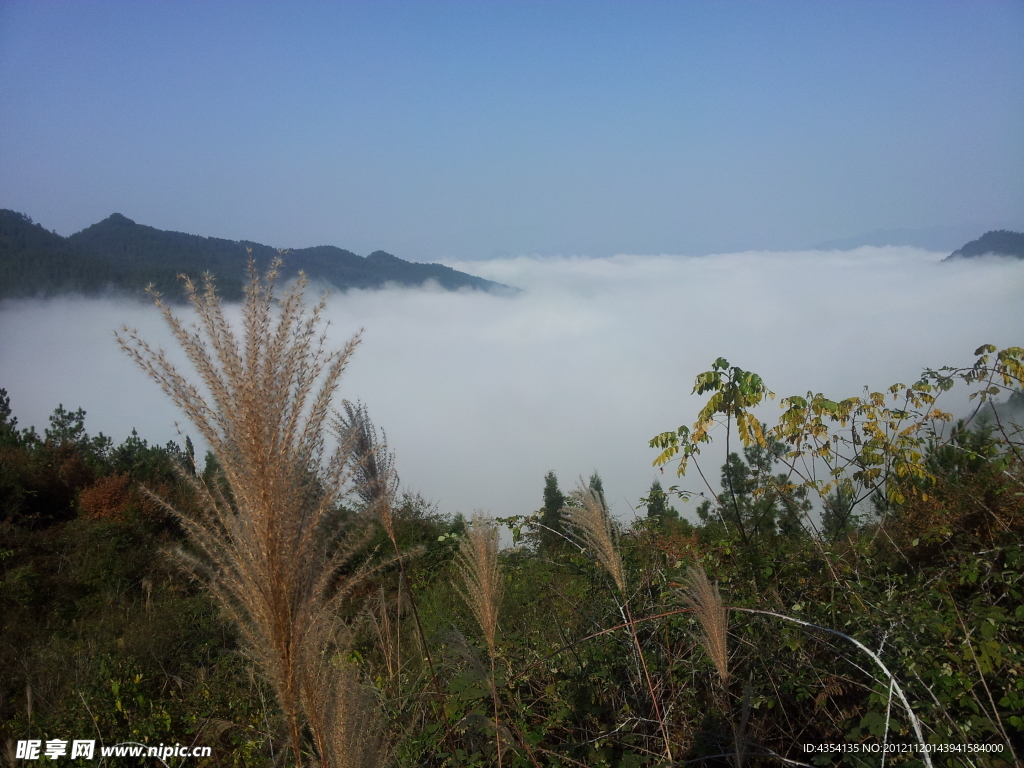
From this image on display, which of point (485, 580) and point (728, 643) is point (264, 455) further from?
point (728, 643)

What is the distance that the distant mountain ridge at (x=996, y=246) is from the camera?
30.7 ft

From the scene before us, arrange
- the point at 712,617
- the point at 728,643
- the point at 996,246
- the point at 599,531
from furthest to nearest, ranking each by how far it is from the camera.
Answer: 1. the point at 996,246
2. the point at 728,643
3. the point at 599,531
4. the point at 712,617

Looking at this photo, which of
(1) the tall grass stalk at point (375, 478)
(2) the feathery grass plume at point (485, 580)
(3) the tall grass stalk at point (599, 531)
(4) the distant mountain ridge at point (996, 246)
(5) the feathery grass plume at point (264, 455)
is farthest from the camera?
(4) the distant mountain ridge at point (996, 246)

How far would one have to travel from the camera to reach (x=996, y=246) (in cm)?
1020

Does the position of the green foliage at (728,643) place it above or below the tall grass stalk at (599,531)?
below

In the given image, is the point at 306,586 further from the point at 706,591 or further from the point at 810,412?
the point at 810,412

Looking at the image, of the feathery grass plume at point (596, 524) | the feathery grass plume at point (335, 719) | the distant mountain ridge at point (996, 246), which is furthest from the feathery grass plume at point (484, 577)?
the distant mountain ridge at point (996, 246)

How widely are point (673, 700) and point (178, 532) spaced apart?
414 inches

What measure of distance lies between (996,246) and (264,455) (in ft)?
39.8

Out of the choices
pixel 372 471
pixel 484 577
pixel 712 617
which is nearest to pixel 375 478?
pixel 372 471

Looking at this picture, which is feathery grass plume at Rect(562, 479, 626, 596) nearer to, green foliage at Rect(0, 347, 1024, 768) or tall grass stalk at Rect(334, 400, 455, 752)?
green foliage at Rect(0, 347, 1024, 768)

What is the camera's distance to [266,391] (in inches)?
74.5

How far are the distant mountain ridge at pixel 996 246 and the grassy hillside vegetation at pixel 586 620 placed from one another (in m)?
5.64

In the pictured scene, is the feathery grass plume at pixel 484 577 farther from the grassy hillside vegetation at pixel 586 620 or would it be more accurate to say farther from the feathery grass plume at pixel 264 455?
the feathery grass plume at pixel 264 455
